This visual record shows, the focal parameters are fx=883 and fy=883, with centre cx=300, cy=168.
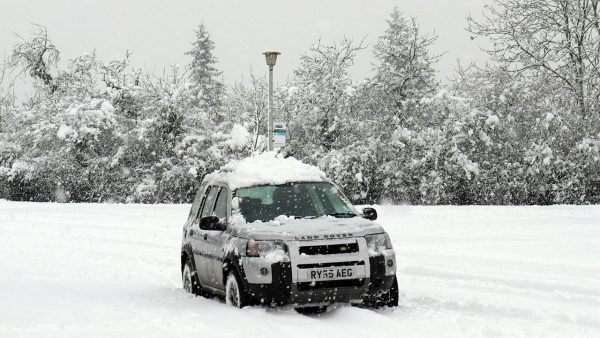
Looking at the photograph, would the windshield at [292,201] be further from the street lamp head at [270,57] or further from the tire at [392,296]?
the street lamp head at [270,57]

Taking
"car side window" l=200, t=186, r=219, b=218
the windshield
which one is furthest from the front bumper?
"car side window" l=200, t=186, r=219, b=218

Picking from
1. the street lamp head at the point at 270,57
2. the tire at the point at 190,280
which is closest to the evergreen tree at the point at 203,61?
the street lamp head at the point at 270,57

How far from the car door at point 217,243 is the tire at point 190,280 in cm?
74

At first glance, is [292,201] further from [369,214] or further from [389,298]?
[389,298]

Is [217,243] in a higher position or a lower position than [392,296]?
higher

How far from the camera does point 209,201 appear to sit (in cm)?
1130

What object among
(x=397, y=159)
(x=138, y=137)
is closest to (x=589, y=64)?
(x=397, y=159)

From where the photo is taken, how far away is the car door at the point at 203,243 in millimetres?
10727

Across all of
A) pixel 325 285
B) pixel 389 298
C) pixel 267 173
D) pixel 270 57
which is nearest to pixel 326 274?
pixel 325 285

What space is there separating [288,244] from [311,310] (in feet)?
3.28

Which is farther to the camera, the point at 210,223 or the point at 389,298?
the point at 210,223

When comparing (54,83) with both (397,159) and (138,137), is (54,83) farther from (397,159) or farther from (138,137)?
(397,159)

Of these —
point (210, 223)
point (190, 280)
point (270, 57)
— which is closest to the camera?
point (210, 223)

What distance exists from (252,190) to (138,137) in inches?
1157
